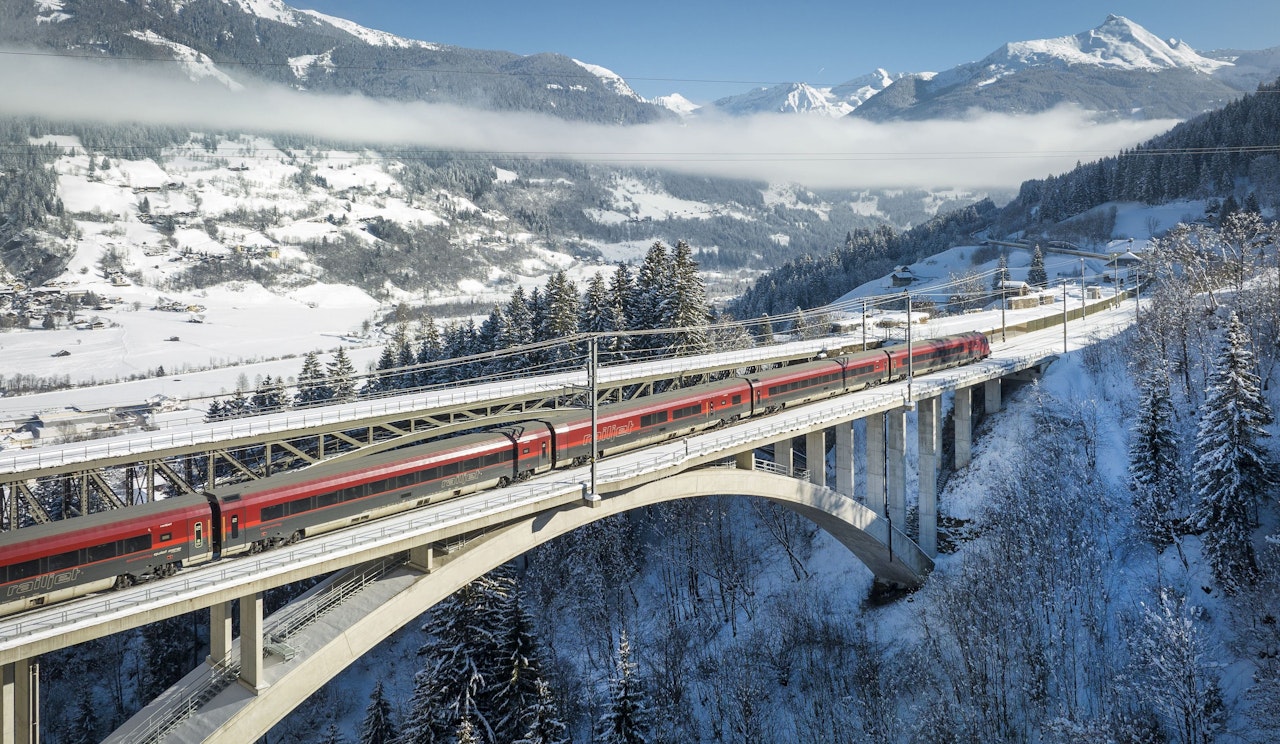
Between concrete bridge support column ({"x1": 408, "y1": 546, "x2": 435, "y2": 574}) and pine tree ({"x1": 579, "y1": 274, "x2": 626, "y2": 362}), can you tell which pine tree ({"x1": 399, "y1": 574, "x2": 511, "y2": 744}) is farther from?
pine tree ({"x1": 579, "y1": 274, "x2": 626, "y2": 362})

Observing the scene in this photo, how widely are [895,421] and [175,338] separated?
409 ft

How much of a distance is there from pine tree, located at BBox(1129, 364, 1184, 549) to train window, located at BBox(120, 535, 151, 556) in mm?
35177

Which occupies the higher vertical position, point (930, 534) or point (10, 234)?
point (10, 234)

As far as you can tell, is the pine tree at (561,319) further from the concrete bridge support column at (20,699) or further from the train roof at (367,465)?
the concrete bridge support column at (20,699)

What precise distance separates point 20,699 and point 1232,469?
3684 cm

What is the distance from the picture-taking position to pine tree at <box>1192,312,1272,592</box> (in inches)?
1059

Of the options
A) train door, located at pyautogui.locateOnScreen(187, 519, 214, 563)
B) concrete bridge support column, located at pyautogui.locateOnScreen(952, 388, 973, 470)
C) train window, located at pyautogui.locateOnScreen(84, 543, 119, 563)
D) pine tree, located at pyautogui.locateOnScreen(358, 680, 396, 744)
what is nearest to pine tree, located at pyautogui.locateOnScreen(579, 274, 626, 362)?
concrete bridge support column, located at pyautogui.locateOnScreen(952, 388, 973, 470)

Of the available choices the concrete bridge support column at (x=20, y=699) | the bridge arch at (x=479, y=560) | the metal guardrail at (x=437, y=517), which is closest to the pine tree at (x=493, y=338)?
the metal guardrail at (x=437, y=517)

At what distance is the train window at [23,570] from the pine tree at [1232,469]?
35.6 meters

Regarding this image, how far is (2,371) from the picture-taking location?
9700cm

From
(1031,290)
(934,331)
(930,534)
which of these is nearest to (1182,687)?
(930,534)

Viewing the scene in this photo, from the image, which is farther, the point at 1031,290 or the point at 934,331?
the point at 1031,290

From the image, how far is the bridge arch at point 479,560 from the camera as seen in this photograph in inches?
675

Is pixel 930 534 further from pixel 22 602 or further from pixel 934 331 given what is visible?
pixel 22 602
